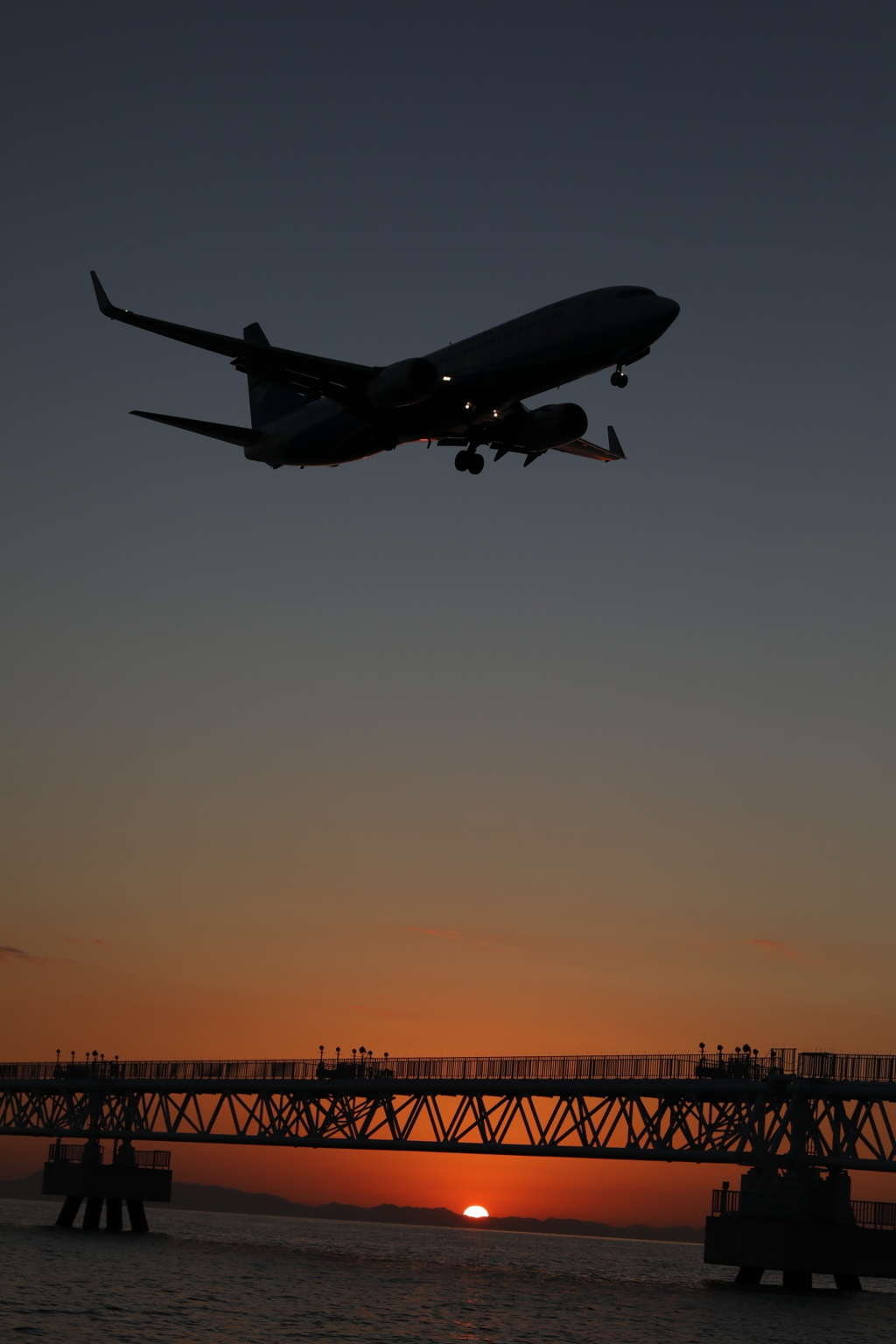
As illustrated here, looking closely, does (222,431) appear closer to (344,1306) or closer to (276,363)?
(276,363)

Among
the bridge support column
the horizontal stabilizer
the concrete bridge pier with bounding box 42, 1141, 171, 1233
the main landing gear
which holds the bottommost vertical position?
the bridge support column

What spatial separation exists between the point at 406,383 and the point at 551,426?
775cm

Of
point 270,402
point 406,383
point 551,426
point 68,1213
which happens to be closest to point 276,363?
point 406,383

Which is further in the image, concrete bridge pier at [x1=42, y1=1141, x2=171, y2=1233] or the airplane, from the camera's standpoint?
concrete bridge pier at [x1=42, y1=1141, x2=171, y2=1233]

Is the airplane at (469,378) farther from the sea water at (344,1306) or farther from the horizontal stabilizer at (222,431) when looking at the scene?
the sea water at (344,1306)

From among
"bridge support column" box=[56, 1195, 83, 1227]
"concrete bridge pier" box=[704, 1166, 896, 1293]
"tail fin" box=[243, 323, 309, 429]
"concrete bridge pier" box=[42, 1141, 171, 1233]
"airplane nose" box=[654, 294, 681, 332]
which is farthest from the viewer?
"bridge support column" box=[56, 1195, 83, 1227]

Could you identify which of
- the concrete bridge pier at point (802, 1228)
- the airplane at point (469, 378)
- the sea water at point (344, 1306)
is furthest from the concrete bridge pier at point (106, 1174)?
the airplane at point (469, 378)

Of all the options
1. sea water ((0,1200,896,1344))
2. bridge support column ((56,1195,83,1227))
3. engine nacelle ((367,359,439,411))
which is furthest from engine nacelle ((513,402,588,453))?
bridge support column ((56,1195,83,1227))

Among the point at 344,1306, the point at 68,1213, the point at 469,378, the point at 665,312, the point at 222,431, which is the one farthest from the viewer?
the point at 68,1213

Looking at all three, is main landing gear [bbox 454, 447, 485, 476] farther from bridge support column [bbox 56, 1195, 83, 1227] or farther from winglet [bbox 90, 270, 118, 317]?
bridge support column [bbox 56, 1195, 83, 1227]

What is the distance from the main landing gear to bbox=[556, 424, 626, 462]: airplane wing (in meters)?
11.7

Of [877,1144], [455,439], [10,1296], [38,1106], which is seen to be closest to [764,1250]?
[877,1144]

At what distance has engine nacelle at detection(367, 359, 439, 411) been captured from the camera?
2071 inches

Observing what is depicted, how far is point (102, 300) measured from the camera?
175 ft
